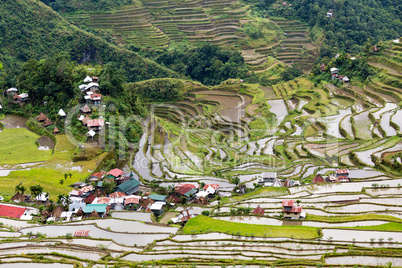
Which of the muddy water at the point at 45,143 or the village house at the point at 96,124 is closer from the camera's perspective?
the village house at the point at 96,124

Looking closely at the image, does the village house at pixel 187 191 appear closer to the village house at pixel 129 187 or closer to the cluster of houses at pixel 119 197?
the cluster of houses at pixel 119 197

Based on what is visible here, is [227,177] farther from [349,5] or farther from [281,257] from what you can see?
[349,5]

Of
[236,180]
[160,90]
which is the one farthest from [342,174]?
[160,90]

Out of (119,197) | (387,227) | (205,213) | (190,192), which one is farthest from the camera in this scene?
(190,192)

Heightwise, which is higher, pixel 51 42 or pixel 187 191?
pixel 187 191

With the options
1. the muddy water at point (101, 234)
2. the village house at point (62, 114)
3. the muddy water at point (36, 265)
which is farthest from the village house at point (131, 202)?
the village house at point (62, 114)

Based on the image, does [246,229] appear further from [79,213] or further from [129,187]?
[129,187]

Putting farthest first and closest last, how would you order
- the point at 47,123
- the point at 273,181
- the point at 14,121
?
1. the point at 14,121
2. the point at 47,123
3. the point at 273,181
